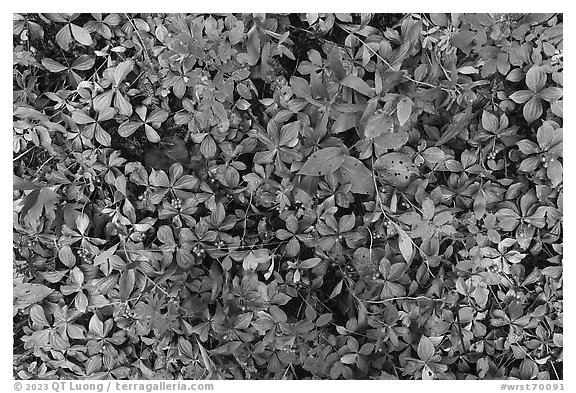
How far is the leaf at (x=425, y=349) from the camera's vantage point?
153 centimetres

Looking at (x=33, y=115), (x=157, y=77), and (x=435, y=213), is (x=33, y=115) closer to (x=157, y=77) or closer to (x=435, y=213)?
(x=157, y=77)

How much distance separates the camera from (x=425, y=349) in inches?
60.5

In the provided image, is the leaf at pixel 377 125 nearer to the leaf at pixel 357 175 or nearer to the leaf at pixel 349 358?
the leaf at pixel 357 175

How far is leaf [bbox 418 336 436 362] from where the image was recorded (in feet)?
5.03

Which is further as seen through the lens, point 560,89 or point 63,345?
point 63,345

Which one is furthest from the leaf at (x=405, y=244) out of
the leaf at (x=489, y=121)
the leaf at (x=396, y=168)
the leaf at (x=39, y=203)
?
the leaf at (x=39, y=203)

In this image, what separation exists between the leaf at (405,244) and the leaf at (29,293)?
1003 mm

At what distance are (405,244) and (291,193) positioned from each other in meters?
0.34

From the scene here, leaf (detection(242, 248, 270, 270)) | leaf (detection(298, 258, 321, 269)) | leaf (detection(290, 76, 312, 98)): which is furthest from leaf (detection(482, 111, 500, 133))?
leaf (detection(242, 248, 270, 270))

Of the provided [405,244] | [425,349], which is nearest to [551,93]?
[405,244]

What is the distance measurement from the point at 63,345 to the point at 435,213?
113 cm

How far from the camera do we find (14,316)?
159 cm

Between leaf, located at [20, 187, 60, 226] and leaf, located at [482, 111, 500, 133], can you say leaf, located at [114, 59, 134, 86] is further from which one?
leaf, located at [482, 111, 500, 133]
